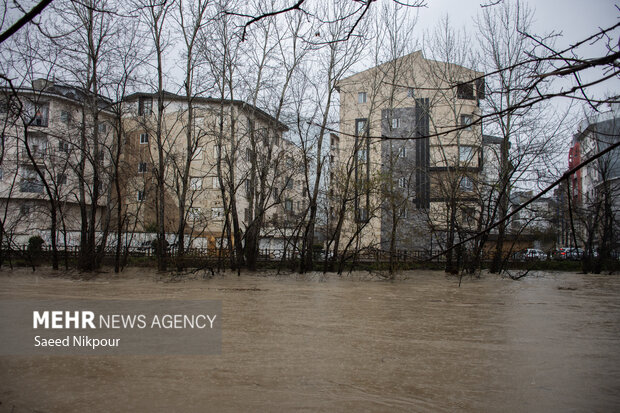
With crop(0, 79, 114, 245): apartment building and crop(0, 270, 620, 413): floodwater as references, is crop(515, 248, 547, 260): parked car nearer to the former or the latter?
crop(0, 270, 620, 413): floodwater

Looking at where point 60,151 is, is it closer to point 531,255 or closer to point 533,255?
point 533,255

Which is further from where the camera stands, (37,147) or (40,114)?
(40,114)

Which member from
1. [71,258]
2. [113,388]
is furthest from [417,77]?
[113,388]

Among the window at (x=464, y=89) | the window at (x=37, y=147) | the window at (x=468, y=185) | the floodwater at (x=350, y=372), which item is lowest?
the floodwater at (x=350, y=372)

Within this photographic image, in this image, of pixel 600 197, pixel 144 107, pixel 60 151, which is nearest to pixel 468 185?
pixel 600 197

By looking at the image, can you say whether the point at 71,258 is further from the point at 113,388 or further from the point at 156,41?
the point at 113,388

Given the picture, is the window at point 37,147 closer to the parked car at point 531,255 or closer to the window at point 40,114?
the window at point 40,114

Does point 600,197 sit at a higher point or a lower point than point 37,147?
lower

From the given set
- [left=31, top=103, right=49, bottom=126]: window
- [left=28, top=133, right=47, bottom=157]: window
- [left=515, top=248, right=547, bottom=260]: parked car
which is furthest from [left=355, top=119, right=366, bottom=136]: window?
[left=31, top=103, right=49, bottom=126]: window

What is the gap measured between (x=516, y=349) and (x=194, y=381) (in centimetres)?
275

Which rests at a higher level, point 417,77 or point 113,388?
point 417,77

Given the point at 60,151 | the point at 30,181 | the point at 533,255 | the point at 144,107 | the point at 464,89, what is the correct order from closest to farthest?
the point at 464,89, the point at 30,181, the point at 144,107, the point at 60,151, the point at 533,255

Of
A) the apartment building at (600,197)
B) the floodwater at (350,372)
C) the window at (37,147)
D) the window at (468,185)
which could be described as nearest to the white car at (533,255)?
the apartment building at (600,197)

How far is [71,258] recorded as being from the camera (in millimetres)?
17156
